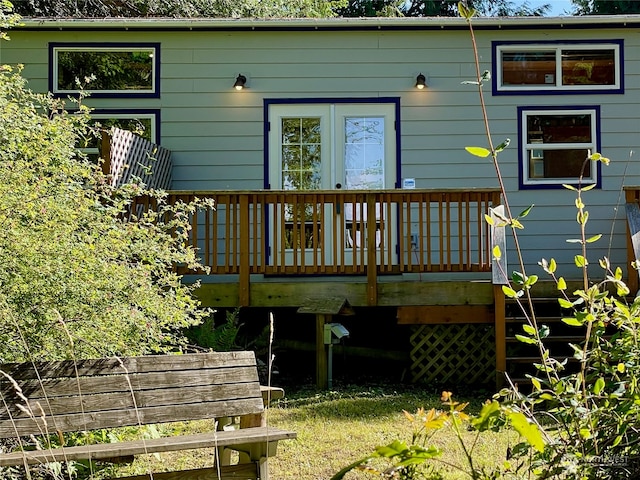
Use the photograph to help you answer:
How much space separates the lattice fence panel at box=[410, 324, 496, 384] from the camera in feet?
24.0

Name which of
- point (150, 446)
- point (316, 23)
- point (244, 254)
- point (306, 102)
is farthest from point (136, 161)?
point (150, 446)

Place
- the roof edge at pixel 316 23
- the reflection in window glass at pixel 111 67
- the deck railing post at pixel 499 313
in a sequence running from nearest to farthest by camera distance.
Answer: the deck railing post at pixel 499 313 < the roof edge at pixel 316 23 < the reflection in window glass at pixel 111 67

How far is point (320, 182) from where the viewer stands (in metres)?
8.72

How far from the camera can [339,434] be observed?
519 centimetres

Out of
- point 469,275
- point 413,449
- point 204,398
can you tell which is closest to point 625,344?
point 413,449

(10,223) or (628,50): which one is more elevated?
(628,50)

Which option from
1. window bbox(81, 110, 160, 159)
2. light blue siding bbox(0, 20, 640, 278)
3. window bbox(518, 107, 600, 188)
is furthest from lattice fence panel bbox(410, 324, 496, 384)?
window bbox(81, 110, 160, 159)

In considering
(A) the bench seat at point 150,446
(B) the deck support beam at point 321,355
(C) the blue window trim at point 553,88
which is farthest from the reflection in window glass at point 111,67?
(A) the bench seat at point 150,446

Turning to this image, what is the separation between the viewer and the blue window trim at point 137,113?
28.5ft

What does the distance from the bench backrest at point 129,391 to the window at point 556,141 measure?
5853mm

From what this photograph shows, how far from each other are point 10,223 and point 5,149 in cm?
127

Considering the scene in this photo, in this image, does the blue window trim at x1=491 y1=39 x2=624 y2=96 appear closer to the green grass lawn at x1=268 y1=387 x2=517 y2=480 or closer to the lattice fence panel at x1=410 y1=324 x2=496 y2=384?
the lattice fence panel at x1=410 y1=324 x2=496 y2=384

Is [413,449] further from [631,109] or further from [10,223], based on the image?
[631,109]

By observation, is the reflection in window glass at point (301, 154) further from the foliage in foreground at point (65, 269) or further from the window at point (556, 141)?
the foliage in foreground at point (65, 269)
